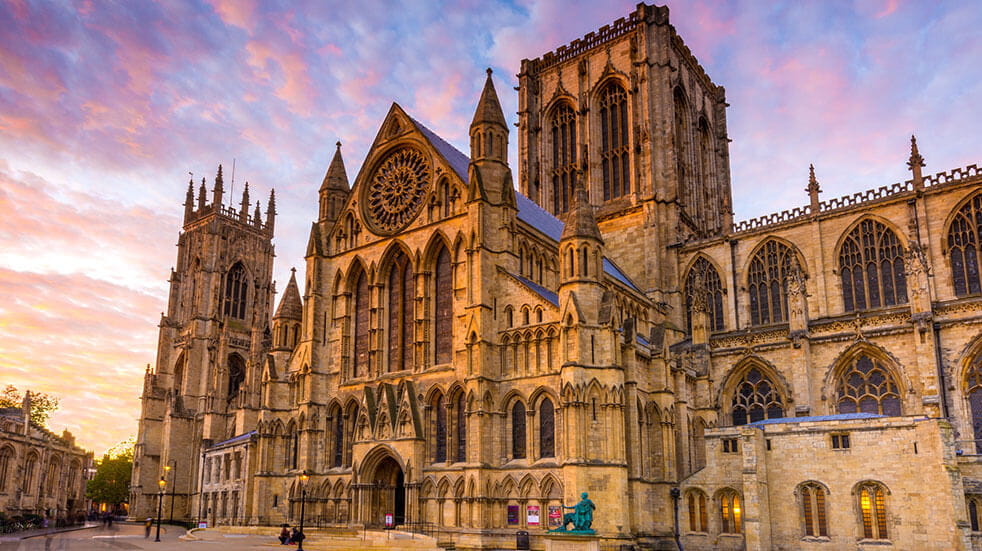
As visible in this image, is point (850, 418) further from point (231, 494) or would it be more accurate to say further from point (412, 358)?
point (231, 494)

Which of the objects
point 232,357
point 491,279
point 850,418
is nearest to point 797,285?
point 850,418

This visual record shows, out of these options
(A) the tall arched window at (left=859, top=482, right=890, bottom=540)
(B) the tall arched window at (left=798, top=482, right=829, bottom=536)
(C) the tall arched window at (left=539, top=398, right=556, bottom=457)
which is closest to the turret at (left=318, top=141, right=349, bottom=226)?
(C) the tall arched window at (left=539, top=398, right=556, bottom=457)

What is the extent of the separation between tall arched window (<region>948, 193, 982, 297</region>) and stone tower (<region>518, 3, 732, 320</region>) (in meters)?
14.2

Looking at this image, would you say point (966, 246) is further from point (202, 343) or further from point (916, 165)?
point (202, 343)

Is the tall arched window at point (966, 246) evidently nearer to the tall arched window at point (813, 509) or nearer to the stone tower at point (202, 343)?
the tall arched window at point (813, 509)

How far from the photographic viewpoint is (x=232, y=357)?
79562mm

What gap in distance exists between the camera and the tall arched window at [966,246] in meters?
42.5

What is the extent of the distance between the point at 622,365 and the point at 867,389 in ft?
51.7

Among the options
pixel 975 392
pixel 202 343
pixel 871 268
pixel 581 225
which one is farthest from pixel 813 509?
pixel 202 343

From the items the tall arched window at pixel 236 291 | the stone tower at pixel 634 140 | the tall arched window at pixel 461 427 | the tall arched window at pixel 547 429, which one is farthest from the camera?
the tall arched window at pixel 236 291

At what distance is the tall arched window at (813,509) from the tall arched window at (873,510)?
157 centimetres

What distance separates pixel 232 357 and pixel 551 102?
40895mm

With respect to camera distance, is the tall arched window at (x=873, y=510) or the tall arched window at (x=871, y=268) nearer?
the tall arched window at (x=873, y=510)

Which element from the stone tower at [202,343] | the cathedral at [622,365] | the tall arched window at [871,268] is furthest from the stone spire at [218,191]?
the tall arched window at [871,268]
